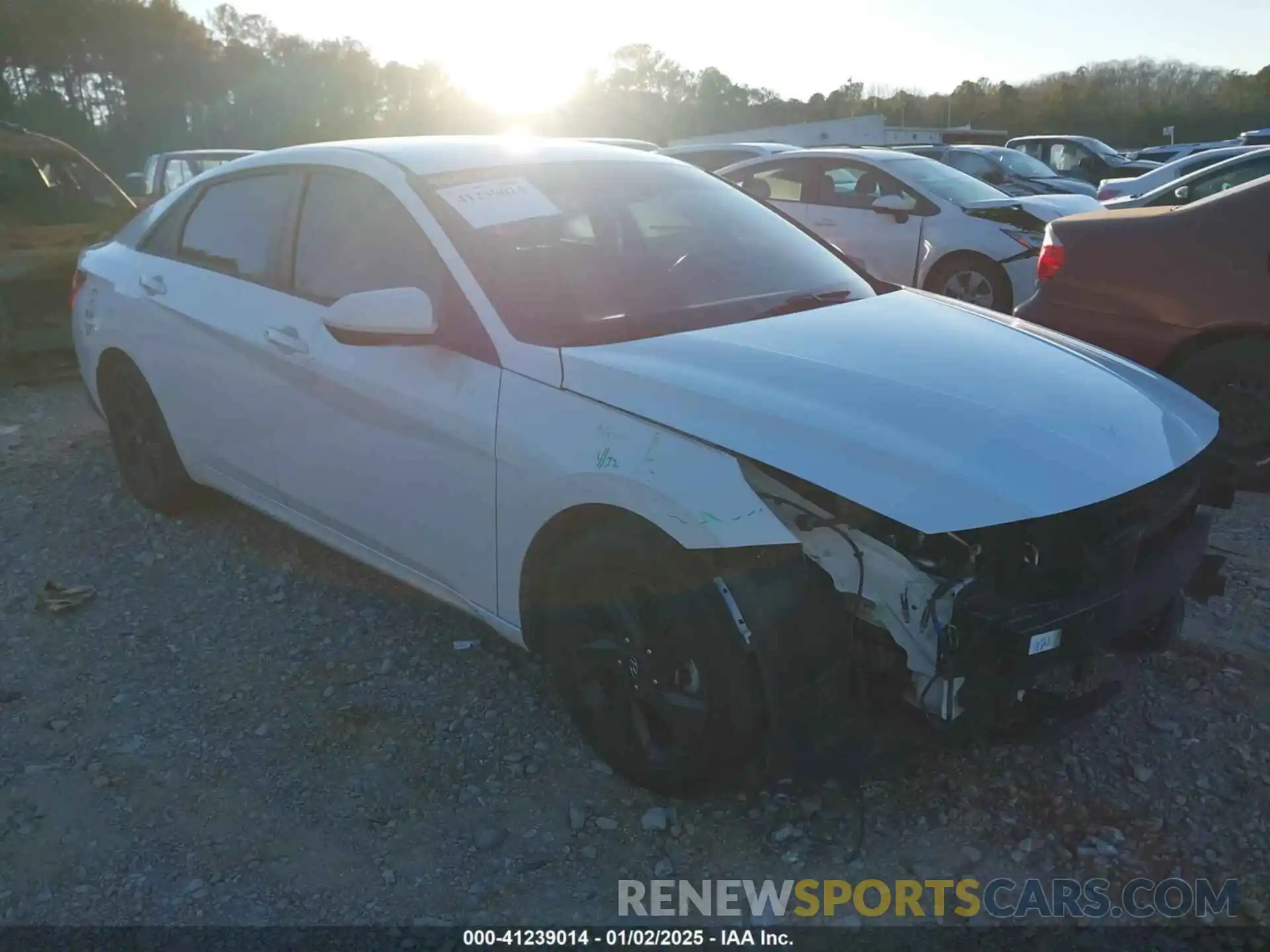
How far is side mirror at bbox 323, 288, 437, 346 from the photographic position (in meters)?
3.00

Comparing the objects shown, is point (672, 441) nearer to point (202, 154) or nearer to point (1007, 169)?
point (202, 154)

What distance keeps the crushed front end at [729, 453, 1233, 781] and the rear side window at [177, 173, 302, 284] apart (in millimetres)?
2246

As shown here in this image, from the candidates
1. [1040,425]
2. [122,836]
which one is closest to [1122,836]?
[1040,425]

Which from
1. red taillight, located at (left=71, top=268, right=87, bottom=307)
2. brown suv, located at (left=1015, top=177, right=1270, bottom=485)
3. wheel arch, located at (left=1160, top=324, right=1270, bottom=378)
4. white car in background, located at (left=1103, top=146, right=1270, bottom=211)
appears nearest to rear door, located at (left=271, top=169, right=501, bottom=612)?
red taillight, located at (left=71, top=268, right=87, bottom=307)

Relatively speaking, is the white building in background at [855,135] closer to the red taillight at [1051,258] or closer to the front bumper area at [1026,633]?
the red taillight at [1051,258]

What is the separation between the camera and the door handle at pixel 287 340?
11.7 ft

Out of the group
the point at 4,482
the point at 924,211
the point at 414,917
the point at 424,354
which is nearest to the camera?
the point at 414,917

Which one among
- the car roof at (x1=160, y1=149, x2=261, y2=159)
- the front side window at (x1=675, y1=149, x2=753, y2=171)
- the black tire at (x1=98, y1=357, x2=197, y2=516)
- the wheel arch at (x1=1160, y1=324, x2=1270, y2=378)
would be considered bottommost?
the black tire at (x1=98, y1=357, x2=197, y2=516)

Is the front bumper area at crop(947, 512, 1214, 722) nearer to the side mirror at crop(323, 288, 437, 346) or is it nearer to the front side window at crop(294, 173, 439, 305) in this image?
the side mirror at crop(323, 288, 437, 346)

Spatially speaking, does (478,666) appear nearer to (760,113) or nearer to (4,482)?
(4,482)

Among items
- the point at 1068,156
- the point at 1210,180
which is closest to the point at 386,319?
the point at 1210,180

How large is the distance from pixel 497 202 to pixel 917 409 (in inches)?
59.4

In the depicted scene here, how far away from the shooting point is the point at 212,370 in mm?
4012

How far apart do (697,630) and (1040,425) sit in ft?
3.16
